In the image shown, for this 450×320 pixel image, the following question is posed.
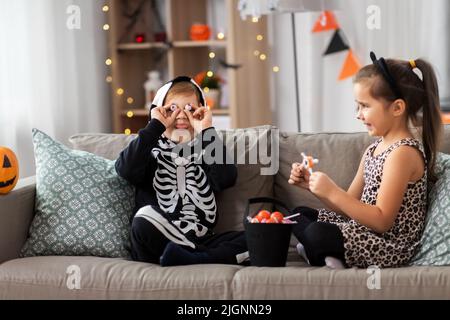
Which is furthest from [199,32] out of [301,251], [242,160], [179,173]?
[301,251]

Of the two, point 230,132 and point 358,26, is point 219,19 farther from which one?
point 230,132

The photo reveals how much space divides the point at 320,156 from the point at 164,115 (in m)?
0.53

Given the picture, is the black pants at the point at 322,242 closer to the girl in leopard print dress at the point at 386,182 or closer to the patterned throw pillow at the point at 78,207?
the girl in leopard print dress at the point at 386,182

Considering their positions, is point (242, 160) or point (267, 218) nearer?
point (267, 218)

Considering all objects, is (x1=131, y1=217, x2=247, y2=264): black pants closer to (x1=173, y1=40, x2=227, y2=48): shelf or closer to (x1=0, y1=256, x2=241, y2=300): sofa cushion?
(x1=0, y1=256, x2=241, y2=300): sofa cushion

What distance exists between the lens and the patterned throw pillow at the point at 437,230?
85.2 inches

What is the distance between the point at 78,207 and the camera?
2.44 meters

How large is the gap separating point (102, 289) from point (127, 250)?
0.30 meters

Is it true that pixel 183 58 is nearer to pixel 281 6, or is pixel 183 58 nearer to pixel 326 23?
pixel 326 23

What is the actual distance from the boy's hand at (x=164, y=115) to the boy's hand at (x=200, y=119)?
5 cm

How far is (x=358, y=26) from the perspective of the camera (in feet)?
13.8

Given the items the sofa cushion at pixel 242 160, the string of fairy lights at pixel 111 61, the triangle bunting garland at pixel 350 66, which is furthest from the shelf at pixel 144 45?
the sofa cushion at pixel 242 160

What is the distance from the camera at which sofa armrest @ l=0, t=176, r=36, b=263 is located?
7.75 ft
